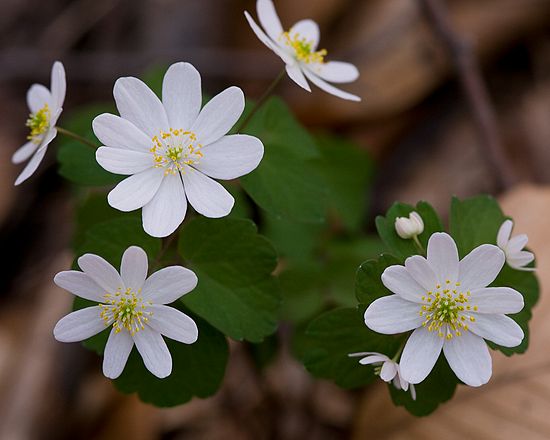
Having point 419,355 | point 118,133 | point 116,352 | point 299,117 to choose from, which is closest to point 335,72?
point 118,133

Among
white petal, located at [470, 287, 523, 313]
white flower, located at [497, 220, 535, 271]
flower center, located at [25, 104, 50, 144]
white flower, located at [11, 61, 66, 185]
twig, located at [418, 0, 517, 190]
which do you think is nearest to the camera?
white petal, located at [470, 287, 523, 313]

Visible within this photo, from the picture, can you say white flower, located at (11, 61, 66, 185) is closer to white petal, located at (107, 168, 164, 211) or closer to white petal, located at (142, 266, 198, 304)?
white petal, located at (107, 168, 164, 211)

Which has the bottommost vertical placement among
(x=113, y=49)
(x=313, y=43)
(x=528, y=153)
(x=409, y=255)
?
(x=409, y=255)

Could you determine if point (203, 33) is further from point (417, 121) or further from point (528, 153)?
point (528, 153)

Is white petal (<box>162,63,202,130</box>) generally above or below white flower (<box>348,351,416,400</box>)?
above

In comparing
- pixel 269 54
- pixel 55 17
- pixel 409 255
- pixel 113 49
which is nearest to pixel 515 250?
pixel 409 255

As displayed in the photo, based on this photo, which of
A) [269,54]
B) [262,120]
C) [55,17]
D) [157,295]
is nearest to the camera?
[157,295]

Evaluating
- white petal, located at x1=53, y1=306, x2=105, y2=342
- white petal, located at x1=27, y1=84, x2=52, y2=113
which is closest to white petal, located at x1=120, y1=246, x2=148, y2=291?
white petal, located at x1=53, y1=306, x2=105, y2=342

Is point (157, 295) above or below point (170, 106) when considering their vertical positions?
below
